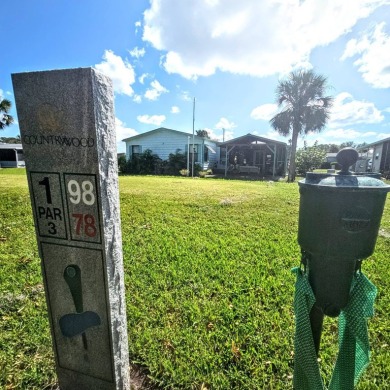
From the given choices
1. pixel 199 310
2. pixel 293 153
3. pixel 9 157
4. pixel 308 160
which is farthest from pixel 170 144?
pixel 9 157

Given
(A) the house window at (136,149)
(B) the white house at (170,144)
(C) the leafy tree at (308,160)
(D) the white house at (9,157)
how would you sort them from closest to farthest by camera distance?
1. (B) the white house at (170,144)
2. (A) the house window at (136,149)
3. (C) the leafy tree at (308,160)
4. (D) the white house at (9,157)

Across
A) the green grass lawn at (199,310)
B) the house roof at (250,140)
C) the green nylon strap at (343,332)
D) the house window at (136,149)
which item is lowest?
the green grass lawn at (199,310)

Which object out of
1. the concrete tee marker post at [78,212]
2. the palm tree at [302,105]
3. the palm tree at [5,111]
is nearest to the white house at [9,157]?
the palm tree at [5,111]

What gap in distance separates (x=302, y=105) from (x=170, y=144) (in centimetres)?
1080

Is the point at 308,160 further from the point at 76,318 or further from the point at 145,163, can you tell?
the point at 76,318

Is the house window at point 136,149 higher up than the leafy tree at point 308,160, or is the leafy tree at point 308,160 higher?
the house window at point 136,149

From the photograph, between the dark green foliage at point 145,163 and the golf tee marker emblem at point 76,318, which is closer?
the golf tee marker emblem at point 76,318

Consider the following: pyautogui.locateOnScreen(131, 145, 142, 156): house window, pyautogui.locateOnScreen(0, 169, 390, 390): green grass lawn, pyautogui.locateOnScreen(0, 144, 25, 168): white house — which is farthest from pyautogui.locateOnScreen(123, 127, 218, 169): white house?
pyautogui.locateOnScreen(0, 169, 390, 390): green grass lawn

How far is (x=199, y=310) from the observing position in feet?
8.40

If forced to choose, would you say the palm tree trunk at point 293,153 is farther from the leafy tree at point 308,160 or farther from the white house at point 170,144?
the leafy tree at point 308,160

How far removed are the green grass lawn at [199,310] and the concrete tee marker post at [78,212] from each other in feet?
1.84

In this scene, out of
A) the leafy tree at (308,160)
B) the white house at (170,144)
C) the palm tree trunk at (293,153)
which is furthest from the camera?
the leafy tree at (308,160)

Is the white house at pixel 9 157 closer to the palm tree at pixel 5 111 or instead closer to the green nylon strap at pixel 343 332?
the palm tree at pixel 5 111

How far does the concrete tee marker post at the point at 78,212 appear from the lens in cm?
122
